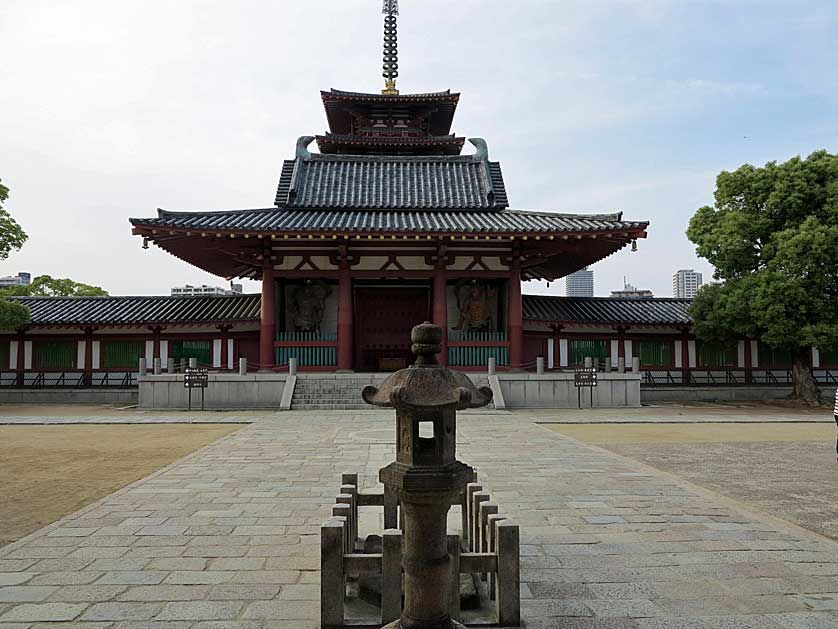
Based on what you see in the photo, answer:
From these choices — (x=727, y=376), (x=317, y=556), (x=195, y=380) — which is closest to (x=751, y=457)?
(x=317, y=556)

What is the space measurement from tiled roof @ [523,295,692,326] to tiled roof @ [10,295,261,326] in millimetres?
11502

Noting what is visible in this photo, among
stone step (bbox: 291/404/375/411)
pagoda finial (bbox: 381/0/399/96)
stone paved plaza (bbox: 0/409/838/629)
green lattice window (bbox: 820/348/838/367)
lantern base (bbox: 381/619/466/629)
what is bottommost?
stone paved plaza (bbox: 0/409/838/629)

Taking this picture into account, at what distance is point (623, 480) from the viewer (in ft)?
25.9

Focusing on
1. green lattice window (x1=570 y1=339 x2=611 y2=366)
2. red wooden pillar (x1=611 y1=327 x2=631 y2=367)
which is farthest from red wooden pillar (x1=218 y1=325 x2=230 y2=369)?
red wooden pillar (x1=611 y1=327 x2=631 y2=367)

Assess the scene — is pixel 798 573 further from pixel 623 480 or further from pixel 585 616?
pixel 623 480

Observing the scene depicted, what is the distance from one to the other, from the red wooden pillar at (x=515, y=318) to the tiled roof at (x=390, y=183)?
3358 millimetres

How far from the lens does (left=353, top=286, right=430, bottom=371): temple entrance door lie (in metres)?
23.5

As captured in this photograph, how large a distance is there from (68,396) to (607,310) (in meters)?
22.0

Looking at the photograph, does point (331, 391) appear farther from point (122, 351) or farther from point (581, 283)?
point (581, 283)

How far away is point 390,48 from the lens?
33531 millimetres

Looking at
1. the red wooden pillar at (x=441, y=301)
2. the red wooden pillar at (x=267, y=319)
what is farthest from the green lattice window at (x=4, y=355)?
the red wooden pillar at (x=441, y=301)

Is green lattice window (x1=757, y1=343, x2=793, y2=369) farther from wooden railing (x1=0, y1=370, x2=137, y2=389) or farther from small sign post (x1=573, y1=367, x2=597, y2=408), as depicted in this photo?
wooden railing (x1=0, y1=370, x2=137, y2=389)

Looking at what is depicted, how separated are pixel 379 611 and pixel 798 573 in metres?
3.23

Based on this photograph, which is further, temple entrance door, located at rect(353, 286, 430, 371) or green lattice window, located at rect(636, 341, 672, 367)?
green lattice window, located at rect(636, 341, 672, 367)
